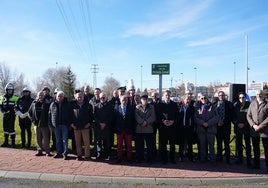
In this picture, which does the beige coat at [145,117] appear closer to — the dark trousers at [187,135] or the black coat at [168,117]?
the black coat at [168,117]

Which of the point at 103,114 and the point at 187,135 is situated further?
the point at 187,135

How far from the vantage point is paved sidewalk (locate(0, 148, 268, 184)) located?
7594 millimetres

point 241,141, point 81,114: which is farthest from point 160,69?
point 81,114

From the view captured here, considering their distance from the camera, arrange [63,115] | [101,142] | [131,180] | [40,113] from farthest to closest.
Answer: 1. [40,113]
2. [101,142]
3. [63,115]
4. [131,180]

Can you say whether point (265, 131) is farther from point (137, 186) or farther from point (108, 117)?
point (108, 117)

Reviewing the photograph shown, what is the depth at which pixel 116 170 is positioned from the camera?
8.23m

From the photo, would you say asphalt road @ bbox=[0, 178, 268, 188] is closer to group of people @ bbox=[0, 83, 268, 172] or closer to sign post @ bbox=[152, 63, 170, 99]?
group of people @ bbox=[0, 83, 268, 172]

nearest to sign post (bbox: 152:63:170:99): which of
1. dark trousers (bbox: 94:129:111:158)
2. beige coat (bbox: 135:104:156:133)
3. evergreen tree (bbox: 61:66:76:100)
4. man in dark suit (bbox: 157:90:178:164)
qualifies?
man in dark suit (bbox: 157:90:178:164)

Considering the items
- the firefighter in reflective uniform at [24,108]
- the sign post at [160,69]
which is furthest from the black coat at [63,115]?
the sign post at [160,69]

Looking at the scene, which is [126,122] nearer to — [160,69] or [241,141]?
[241,141]

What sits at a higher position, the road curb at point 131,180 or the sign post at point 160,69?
the sign post at point 160,69

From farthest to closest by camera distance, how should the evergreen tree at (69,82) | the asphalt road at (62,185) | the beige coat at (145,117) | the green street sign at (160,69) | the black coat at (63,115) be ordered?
the evergreen tree at (69,82) < the green street sign at (160,69) < the black coat at (63,115) < the beige coat at (145,117) < the asphalt road at (62,185)

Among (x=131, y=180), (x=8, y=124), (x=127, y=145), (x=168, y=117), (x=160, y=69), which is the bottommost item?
(x=131, y=180)

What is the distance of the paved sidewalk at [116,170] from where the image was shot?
7594 mm
